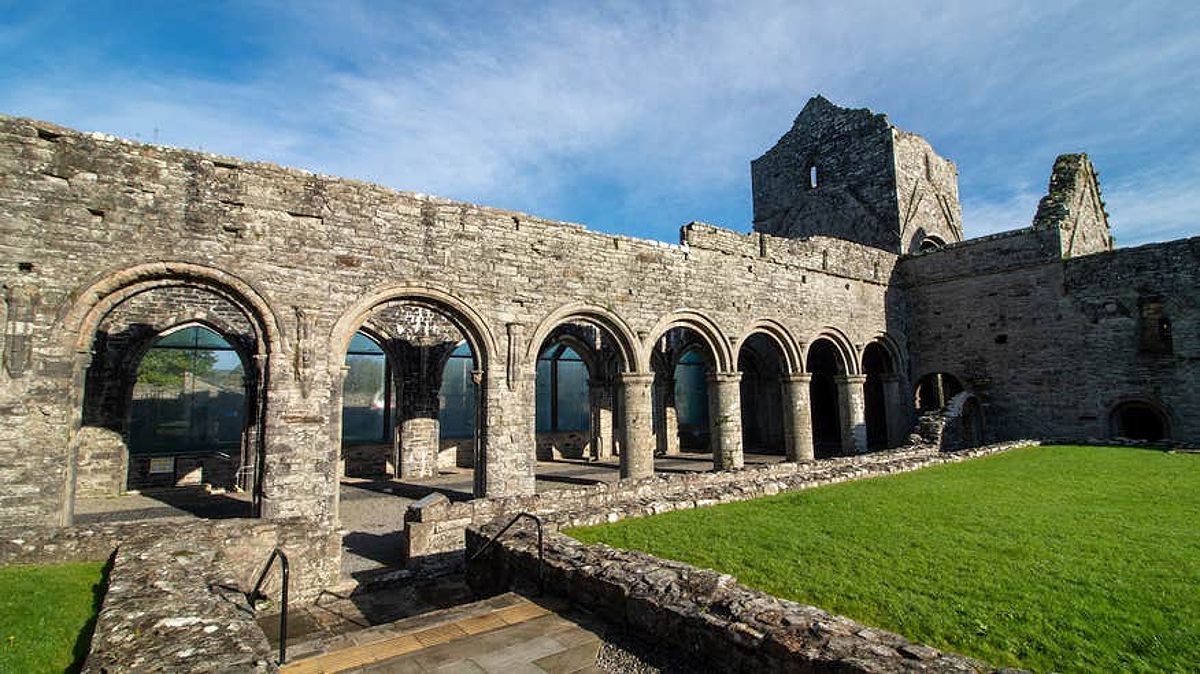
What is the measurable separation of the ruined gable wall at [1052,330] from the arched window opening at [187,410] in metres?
21.4

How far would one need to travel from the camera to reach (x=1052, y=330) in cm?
1788

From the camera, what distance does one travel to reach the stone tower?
2266 centimetres

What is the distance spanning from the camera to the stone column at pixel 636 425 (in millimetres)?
13266

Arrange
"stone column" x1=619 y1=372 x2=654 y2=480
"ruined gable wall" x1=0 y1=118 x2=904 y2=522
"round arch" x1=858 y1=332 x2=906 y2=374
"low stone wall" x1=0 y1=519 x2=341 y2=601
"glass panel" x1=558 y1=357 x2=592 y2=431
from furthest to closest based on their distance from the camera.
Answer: "glass panel" x1=558 y1=357 x2=592 y2=431 < "round arch" x1=858 y1=332 x2=906 y2=374 < "stone column" x1=619 y1=372 x2=654 y2=480 < "ruined gable wall" x1=0 y1=118 x2=904 y2=522 < "low stone wall" x1=0 y1=519 x2=341 y2=601

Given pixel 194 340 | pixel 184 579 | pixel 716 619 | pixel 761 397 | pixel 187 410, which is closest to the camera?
pixel 716 619

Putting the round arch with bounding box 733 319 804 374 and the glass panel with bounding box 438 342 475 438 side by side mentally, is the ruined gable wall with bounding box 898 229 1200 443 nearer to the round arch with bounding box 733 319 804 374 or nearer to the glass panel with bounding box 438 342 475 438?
the round arch with bounding box 733 319 804 374

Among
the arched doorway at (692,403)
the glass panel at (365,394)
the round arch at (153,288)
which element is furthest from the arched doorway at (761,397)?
the round arch at (153,288)

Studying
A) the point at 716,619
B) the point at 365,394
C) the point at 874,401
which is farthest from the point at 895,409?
the point at 716,619

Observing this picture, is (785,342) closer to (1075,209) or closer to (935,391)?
(935,391)

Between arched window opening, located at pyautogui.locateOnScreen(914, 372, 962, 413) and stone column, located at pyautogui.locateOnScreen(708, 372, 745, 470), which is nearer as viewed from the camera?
stone column, located at pyautogui.locateOnScreen(708, 372, 745, 470)

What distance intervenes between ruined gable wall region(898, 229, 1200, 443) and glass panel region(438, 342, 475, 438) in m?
15.2

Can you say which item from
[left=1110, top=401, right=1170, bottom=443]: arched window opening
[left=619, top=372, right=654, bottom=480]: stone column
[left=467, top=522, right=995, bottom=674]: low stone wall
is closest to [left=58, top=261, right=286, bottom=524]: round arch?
[left=467, top=522, right=995, bottom=674]: low stone wall

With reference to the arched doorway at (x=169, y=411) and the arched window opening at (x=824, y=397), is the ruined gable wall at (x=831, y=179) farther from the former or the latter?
the arched doorway at (x=169, y=411)

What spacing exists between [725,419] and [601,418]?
6.71m
